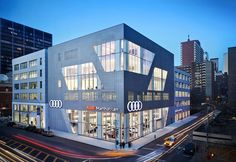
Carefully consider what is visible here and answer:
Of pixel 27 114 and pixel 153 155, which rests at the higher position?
pixel 27 114

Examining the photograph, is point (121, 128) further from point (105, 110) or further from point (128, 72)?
point (128, 72)

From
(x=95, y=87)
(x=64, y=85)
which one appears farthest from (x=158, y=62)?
(x=64, y=85)

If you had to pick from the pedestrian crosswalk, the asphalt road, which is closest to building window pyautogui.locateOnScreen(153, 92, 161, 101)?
the pedestrian crosswalk

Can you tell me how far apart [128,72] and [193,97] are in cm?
12689

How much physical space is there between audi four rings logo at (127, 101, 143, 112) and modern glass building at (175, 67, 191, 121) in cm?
3412

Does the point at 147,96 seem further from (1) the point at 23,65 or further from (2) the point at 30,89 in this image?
(1) the point at 23,65

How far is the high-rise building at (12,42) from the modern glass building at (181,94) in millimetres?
162309

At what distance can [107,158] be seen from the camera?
29.8m

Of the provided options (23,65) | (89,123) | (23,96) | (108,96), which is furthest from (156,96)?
(23,65)

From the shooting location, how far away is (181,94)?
3142 inches

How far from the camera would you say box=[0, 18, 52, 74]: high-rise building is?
6609 inches

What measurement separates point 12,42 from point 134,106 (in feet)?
581

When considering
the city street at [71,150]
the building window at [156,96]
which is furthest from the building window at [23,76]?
the building window at [156,96]

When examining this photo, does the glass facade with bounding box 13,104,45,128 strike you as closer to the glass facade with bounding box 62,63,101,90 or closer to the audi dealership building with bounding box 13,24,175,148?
the audi dealership building with bounding box 13,24,175,148
